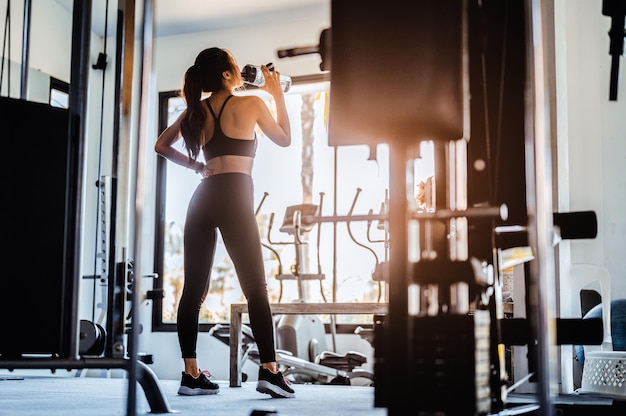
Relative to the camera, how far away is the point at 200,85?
310 cm

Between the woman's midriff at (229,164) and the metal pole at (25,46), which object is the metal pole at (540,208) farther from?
the woman's midriff at (229,164)

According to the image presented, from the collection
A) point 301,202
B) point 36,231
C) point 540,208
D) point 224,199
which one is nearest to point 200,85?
point 224,199

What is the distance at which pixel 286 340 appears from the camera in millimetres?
5605

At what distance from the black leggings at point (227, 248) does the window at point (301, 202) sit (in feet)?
9.70

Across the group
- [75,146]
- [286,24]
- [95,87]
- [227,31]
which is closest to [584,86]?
[286,24]

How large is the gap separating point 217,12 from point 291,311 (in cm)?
330

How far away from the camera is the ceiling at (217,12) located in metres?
6.11

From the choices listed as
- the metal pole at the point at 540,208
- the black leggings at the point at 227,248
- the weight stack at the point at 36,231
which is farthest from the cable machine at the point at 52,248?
the black leggings at the point at 227,248

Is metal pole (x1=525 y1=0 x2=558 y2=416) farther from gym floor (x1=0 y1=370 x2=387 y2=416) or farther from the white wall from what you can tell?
the white wall

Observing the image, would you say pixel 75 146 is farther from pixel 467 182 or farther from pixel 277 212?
pixel 277 212

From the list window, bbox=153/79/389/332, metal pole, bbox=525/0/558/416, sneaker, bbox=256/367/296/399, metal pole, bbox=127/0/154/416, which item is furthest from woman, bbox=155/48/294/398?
window, bbox=153/79/389/332

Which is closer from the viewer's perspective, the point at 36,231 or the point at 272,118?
the point at 36,231

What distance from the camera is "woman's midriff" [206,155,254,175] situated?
118 inches

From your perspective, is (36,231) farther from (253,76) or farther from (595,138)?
(595,138)
